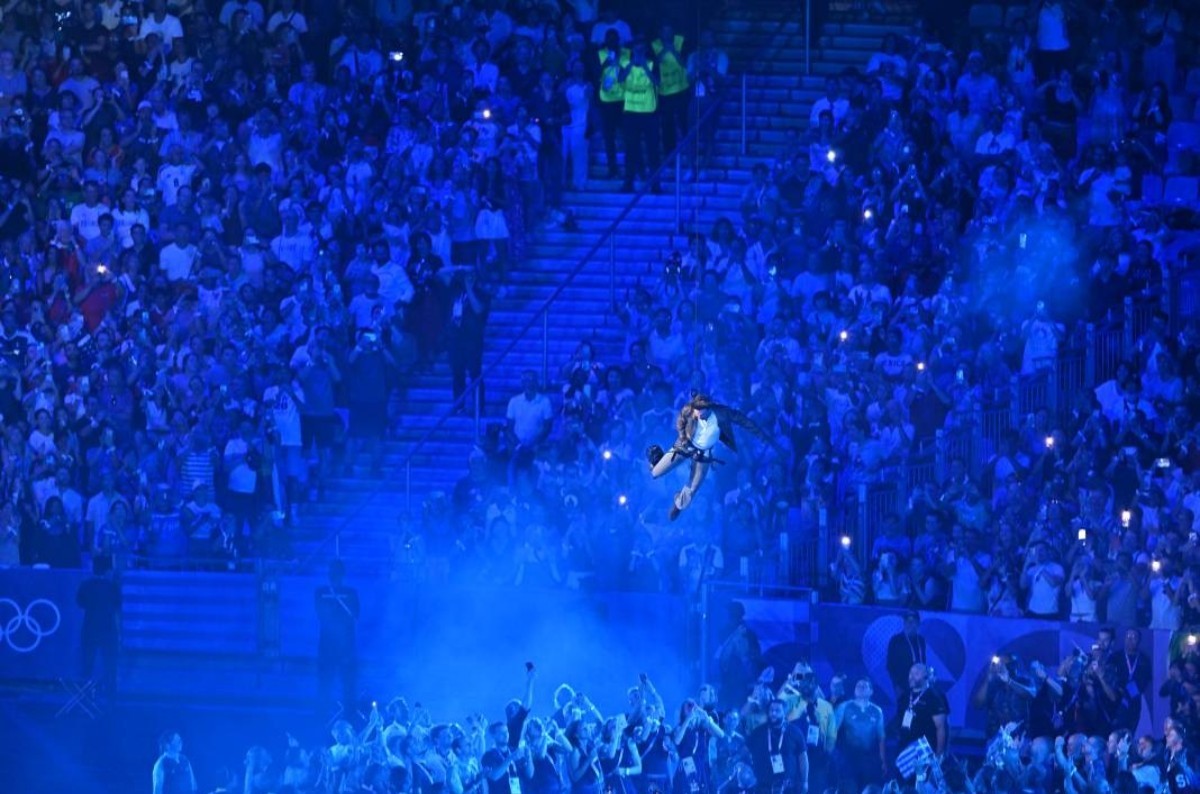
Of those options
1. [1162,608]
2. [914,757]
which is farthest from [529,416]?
[1162,608]

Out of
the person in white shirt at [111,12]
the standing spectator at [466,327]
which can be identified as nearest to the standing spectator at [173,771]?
the standing spectator at [466,327]

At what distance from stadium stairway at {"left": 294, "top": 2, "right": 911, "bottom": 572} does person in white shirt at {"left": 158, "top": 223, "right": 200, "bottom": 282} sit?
293cm

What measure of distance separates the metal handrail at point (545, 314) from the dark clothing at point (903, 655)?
6264 mm

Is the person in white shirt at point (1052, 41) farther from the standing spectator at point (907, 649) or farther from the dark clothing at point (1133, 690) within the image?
the dark clothing at point (1133, 690)

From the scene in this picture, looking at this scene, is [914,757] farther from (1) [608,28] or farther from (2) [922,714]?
(1) [608,28]

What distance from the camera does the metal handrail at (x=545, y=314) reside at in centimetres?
2803

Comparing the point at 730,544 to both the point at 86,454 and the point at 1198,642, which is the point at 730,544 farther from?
the point at 86,454

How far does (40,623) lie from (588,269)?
7.32 m

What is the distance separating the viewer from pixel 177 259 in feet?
97.8

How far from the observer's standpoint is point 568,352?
29016mm

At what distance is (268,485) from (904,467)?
7279 millimetres

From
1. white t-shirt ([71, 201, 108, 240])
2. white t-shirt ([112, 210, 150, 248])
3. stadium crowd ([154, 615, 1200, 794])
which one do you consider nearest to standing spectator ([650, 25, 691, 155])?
white t-shirt ([112, 210, 150, 248])

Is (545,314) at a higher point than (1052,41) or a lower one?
lower

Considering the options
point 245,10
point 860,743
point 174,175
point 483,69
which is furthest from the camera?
point 245,10
